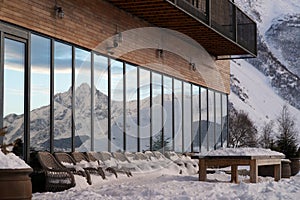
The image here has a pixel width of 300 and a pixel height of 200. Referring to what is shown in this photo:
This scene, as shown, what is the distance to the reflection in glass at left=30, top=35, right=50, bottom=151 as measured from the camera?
11.5 m

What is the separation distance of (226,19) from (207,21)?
8.63 ft

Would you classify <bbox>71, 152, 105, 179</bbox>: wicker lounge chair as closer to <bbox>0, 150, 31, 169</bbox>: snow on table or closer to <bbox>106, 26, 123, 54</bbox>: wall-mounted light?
<bbox>106, 26, 123, 54</bbox>: wall-mounted light

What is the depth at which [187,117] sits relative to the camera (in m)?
20.1

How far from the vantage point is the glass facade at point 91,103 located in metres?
11.2

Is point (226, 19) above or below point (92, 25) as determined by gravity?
above

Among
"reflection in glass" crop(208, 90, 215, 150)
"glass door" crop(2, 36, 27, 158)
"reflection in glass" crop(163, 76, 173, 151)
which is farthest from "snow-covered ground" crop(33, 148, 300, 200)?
"reflection in glass" crop(208, 90, 215, 150)

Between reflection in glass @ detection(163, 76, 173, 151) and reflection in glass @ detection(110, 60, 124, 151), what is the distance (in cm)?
298

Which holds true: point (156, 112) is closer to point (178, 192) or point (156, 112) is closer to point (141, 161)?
point (141, 161)

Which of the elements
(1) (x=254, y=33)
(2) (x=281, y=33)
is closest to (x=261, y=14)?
(2) (x=281, y=33)

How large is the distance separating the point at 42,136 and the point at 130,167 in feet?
10.7

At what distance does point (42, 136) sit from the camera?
11.8m

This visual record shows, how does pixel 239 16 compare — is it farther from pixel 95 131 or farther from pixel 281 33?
pixel 281 33

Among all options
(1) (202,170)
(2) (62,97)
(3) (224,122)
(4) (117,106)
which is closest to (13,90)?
(2) (62,97)

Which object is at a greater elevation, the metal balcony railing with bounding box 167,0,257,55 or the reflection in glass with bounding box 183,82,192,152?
the metal balcony railing with bounding box 167,0,257,55
